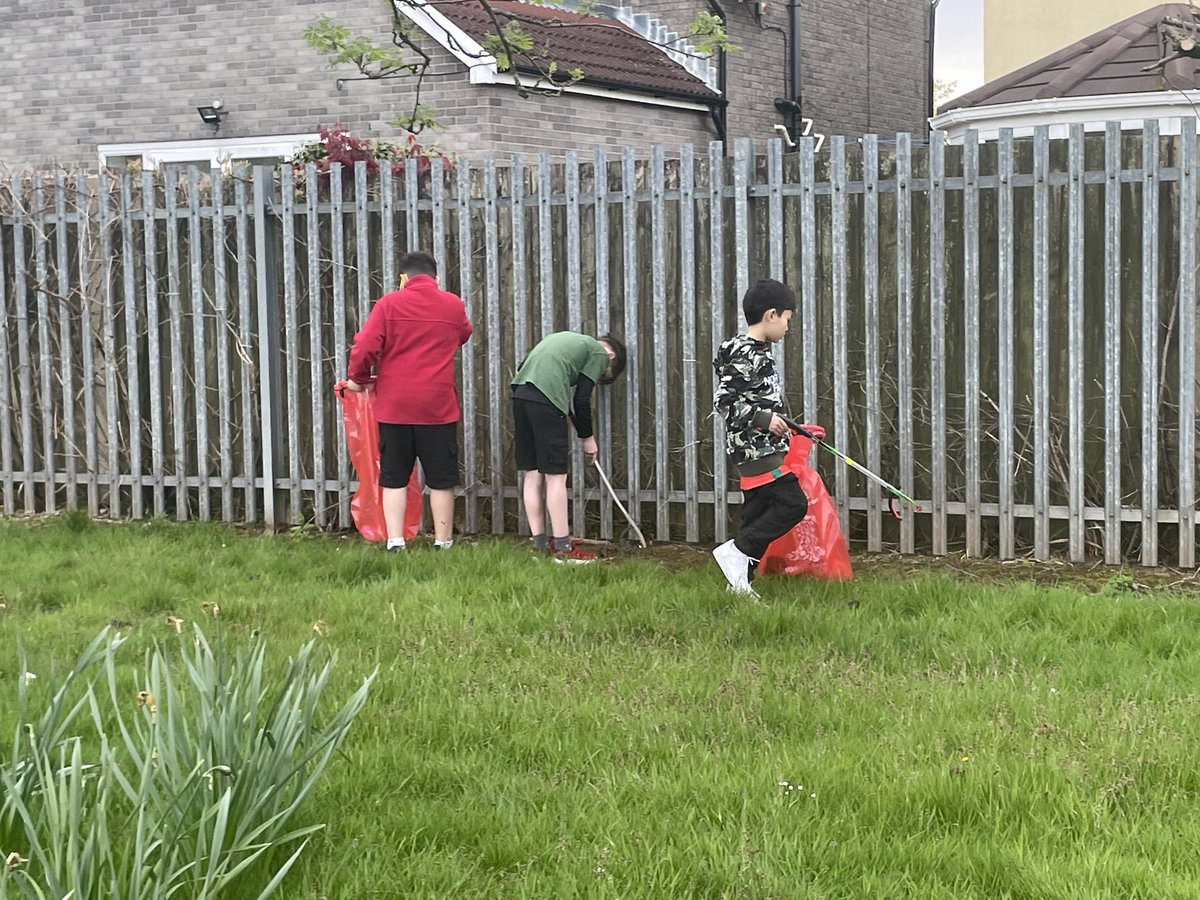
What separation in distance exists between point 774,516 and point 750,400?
1.74 feet

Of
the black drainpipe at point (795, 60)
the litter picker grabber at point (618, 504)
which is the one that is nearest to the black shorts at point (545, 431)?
the litter picker grabber at point (618, 504)

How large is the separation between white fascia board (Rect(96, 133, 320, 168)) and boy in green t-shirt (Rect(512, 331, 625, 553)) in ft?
23.6

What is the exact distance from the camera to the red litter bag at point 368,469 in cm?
784

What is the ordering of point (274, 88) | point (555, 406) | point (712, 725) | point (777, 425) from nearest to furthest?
point (712, 725), point (777, 425), point (555, 406), point (274, 88)

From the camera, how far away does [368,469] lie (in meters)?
7.86

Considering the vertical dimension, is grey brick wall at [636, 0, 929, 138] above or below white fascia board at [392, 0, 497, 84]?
above

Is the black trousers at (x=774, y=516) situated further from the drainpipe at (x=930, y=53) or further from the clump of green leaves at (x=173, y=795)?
the drainpipe at (x=930, y=53)

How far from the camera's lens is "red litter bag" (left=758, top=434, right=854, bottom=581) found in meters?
6.47

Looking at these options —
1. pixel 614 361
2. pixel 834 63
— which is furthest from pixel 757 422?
pixel 834 63

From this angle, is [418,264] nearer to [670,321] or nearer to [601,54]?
[670,321]

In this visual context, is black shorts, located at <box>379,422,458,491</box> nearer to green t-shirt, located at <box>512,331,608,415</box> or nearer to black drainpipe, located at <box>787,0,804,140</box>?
green t-shirt, located at <box>512,331,608,415</box>

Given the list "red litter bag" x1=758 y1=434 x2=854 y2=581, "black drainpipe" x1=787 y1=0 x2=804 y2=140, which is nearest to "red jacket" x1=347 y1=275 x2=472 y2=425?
"red litter bag" x1=758 y1=434 x2=854 y2=581

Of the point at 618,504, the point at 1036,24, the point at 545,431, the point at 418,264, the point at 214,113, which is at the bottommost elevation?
the point at 618,504

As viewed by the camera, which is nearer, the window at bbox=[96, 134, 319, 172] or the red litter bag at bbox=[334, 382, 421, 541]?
the red litter bag at bbox=[334, 382, 421, 541]
